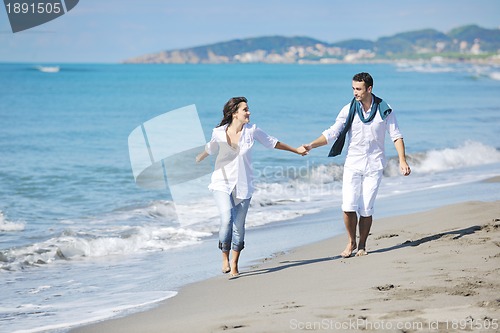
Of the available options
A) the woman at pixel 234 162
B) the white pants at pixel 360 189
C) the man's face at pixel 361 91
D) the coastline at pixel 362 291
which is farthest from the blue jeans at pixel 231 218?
the man's face at pixel 361 91

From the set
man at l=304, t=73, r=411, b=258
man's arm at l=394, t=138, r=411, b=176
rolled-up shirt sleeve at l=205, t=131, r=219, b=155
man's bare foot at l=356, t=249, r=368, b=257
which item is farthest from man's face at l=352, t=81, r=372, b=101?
man's bare foot at l=356, t=249, r=368, b=257

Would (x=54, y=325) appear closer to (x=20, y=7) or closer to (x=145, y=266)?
(x=145, y=266)

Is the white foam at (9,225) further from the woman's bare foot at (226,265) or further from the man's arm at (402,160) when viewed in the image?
the man's arm at (402,160)

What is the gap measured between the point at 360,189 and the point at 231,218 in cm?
136

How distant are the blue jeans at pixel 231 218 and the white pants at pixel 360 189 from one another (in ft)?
3.42

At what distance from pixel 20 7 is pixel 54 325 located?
103 feet

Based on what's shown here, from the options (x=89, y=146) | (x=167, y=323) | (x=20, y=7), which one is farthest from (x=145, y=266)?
(x=20, y=7)

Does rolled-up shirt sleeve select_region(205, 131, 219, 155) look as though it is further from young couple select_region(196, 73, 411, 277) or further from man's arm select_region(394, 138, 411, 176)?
man's arm select_region(394, 138, 411, 176)

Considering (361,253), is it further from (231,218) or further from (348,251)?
(231,218)

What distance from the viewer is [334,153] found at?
789 centimetres

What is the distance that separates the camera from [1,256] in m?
9.59

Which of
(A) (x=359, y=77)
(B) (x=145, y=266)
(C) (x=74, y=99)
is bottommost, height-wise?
(C) (x=74, y=99)

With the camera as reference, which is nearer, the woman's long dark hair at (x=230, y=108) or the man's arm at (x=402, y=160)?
the woman's long dark hair at (x=230, y=108)

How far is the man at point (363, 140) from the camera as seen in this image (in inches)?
301
